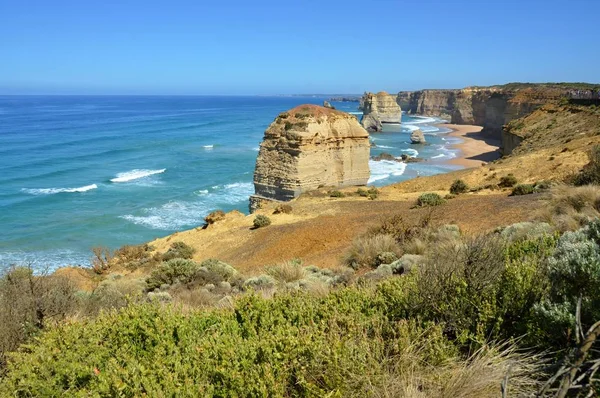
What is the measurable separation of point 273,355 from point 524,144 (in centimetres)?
4061

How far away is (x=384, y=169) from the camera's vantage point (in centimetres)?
4897

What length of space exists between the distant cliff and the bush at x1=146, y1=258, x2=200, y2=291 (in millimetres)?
41581

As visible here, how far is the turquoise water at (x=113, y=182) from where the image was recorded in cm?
2755

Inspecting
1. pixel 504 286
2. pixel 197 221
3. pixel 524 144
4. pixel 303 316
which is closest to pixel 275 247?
pixel 303 316

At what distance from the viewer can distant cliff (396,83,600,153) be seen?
198 ft

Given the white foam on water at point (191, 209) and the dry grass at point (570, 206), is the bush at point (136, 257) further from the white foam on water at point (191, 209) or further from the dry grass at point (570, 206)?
the dry grass at point (570, 206)

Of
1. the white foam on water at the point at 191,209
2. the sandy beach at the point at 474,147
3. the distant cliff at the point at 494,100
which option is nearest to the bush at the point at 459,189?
the white foam on water at the point at 191,209

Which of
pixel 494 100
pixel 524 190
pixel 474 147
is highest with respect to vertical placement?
pixel 494 100

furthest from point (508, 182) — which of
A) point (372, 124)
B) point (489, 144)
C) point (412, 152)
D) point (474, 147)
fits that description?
point (372, 124)

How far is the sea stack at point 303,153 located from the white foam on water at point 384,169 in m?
9.84

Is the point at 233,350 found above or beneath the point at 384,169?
above

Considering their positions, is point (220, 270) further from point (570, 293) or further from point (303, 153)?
point (303, 153)

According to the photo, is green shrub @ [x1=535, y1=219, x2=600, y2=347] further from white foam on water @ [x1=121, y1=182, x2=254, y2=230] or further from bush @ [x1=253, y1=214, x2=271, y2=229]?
white foam on water @ [x1=121, y1=182, x2=254, y2=230]

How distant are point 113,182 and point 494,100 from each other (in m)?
65.9
